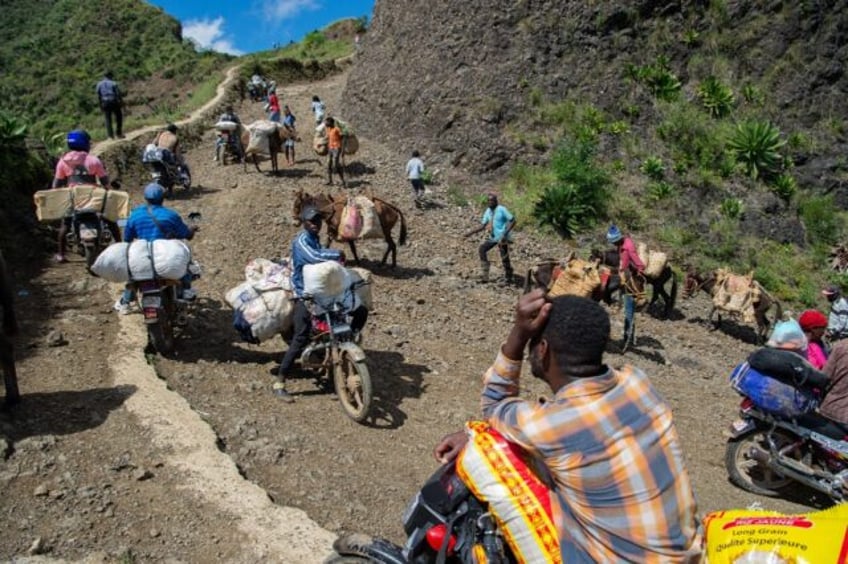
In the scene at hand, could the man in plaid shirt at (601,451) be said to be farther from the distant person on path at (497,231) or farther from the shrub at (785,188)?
the shrub at (785,188)

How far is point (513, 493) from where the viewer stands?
262cm

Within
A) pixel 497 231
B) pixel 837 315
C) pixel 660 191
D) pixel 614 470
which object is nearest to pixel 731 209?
pixel 660 191

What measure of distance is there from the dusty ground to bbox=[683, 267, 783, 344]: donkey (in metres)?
1.11

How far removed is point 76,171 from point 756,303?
36.9 ft

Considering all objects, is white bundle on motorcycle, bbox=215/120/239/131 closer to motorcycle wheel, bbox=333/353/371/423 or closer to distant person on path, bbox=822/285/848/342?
motorcycle wheel, bbox=333/353/371/423

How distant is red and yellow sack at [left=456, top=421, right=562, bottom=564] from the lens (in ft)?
8.40

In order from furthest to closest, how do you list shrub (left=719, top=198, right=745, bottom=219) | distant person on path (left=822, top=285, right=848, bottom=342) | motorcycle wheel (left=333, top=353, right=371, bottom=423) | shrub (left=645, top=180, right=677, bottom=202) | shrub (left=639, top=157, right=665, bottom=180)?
shrub (left=639, top=157, right=665, bottom=180), shrub (left=645, top=180, right=677, bottom=202), shrub (left=719, top=198, right=745, bottom=219), distant person on path (left=822, top=285, right=848, bottom=342), motorcycle wheel (left=333, top=353, right=371, bottom=423)

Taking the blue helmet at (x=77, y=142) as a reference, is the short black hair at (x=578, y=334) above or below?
below

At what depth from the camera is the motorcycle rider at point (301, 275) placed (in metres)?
6.34

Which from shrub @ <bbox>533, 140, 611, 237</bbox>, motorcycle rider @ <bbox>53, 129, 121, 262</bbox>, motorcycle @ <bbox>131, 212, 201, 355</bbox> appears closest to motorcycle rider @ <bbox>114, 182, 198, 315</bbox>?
motorcycle @ <bbox>131, 212, 201, 355</bbox>

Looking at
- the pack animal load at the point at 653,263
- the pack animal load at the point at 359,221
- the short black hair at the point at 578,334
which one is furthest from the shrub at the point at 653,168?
the short black hair at the point at 578,334

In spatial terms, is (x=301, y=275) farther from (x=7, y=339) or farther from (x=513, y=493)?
(x=513, y=493)

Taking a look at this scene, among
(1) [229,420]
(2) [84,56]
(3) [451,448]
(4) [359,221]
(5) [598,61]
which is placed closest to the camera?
(3) [451,448]

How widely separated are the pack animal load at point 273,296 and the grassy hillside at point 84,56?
32.7 m
